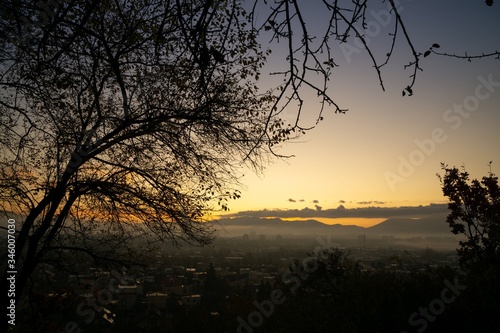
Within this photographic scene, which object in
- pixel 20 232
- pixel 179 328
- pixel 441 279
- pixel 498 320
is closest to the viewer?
pixel 20 232

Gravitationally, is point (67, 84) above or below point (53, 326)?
above

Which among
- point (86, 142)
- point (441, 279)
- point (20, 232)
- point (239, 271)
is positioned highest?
point (86, 142)

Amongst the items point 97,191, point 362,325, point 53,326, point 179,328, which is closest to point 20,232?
point 97,191

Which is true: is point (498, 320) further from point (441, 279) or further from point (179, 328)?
point (179, 328)

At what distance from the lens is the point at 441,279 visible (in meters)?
9.73

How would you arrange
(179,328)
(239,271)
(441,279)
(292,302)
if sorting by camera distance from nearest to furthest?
(441,279), (292,302), (179,328), (239,271)

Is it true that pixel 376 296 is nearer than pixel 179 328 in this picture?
Yes

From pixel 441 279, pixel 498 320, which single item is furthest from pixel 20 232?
pixel 441 279

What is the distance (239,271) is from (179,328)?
1019 inches

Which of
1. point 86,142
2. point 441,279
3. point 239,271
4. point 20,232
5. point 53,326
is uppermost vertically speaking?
point 86,142

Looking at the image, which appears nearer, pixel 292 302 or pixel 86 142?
pixel 86 142

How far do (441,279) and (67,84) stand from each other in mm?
11420

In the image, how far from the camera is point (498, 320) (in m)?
7.18

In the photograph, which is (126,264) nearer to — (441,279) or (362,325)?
(362,325)
